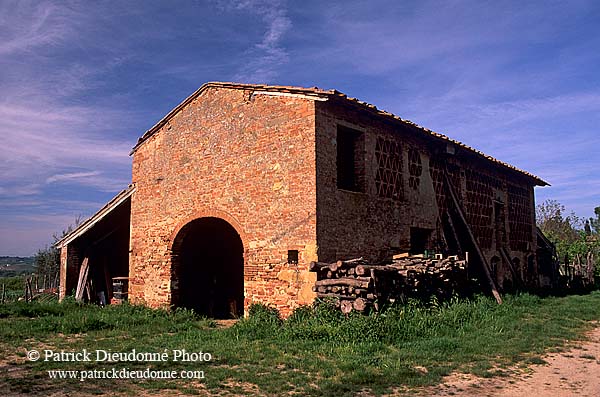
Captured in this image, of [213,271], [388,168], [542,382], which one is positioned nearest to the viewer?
[542,382]

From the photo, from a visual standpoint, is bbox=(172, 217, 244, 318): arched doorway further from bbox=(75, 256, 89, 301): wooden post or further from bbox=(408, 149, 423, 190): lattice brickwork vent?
bbox=(408, 149, 423, 190): lattice brickwork vent

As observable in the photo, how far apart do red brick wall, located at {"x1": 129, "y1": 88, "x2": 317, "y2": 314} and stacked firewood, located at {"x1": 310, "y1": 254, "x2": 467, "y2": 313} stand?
1.97 ft

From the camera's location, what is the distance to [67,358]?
788cm

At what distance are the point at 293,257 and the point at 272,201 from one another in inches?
58.3

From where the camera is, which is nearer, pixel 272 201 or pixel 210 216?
pixel 272 201

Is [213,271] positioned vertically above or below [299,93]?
below

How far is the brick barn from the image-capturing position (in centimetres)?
1093

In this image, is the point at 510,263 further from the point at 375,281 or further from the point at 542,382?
the point at 542,382

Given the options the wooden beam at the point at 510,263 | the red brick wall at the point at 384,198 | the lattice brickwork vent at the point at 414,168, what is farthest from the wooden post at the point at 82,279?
the wooden beam at the point at 510,263

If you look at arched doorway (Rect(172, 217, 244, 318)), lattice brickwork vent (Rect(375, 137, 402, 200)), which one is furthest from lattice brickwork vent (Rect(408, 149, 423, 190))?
arched doorway (Rect(172, 217, 244, 318))

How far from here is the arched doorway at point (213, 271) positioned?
14732 mm

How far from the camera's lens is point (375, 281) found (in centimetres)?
959

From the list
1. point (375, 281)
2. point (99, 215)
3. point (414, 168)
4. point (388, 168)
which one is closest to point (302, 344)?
point (375, 281)

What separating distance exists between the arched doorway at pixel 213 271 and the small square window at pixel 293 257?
4.15 metres
